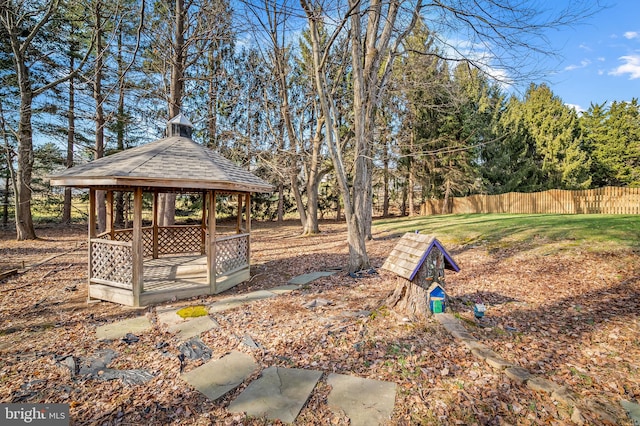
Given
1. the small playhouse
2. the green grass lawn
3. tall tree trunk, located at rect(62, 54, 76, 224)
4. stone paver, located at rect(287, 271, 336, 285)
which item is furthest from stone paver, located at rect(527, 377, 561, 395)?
tall tree trunk, located at rect(62, 54, 76, 224)

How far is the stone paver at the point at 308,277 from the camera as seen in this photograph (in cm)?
701

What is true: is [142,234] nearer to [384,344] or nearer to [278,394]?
[278,394]

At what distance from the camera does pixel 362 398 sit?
283 centimetres

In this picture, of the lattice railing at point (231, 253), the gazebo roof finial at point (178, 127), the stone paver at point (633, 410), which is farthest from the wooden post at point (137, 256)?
the stone paver at point (633, 410)

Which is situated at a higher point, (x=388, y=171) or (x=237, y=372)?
(x=388, y=171)

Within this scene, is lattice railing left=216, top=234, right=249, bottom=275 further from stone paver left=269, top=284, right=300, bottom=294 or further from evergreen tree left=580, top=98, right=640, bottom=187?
evergreen tree left=580, top=98, right=640, bottom=187

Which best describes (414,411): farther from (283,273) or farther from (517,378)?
(283,273)

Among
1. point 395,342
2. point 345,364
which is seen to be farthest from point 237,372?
A: point 395,342

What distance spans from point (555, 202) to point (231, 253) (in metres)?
20.8

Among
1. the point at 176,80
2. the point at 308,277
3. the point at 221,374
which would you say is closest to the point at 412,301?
the point at 221,374

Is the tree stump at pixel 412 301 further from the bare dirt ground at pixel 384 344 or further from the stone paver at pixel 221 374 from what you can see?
the stone paver at pixel 221 374

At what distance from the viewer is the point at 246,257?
24.9ft

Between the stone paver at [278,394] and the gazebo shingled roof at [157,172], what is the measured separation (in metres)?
3.78

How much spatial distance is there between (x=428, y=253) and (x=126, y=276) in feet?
18.5
